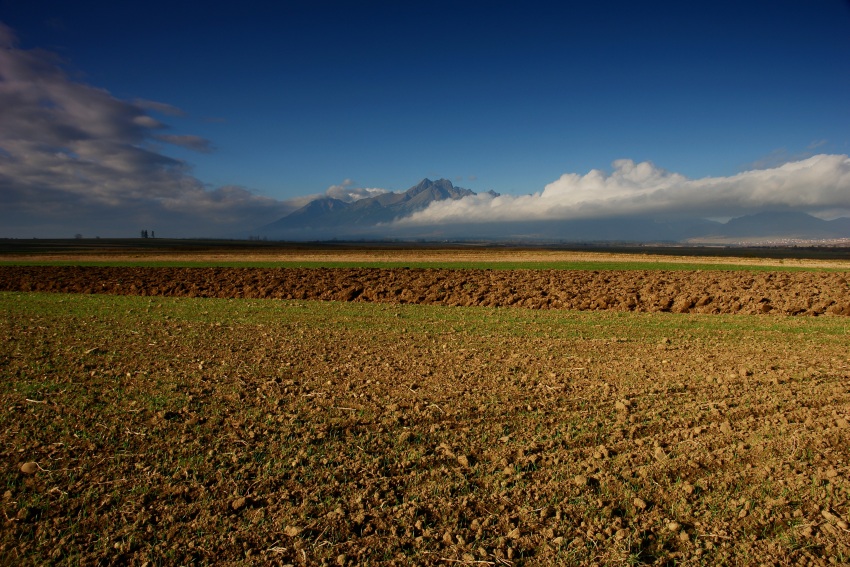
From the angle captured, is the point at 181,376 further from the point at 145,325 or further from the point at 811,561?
the point at 811,561

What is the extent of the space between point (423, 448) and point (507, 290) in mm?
23149

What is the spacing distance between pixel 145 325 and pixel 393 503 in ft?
47.0

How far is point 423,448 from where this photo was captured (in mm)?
6758

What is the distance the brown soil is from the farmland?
8.66 m

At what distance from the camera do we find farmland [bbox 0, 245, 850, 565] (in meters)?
4.77

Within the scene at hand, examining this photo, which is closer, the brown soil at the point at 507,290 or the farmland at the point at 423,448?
the farmland at the point at 423,448

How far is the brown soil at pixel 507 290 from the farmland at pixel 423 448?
8.66 metres

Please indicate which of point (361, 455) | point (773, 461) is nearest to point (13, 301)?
point (361, 455)

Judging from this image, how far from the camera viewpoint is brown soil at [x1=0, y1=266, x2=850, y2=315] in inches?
920

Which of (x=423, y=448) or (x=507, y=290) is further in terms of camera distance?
(x=507, y=290)

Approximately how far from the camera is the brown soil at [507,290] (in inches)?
920

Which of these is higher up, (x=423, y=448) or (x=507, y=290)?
(x=507, y=290)

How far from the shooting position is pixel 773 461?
250 inches

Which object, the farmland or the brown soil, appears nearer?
the farmland
